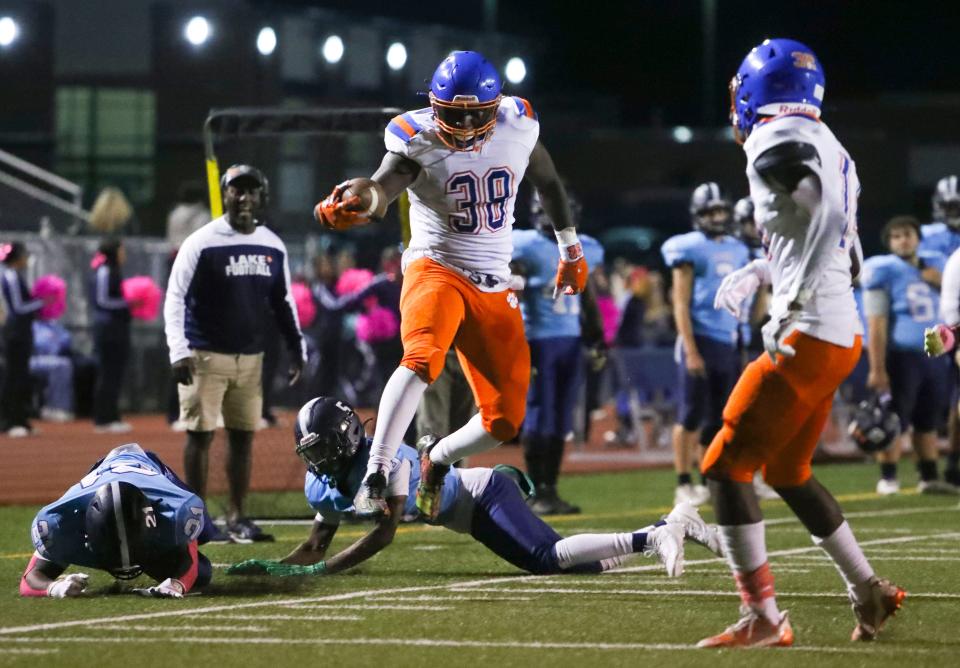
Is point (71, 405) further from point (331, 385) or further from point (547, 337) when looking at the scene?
point (547, 337)

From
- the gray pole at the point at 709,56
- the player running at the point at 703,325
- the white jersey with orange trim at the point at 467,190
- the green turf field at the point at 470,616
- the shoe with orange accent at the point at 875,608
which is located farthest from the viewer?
the gray pole at the point at 709,56

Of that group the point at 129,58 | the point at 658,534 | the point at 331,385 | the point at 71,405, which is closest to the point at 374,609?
the point at 658,534

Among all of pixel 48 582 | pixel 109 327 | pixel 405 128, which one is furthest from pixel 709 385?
pixel 109 327

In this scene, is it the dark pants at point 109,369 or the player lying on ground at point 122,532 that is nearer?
the player lying on ground at point 122,532

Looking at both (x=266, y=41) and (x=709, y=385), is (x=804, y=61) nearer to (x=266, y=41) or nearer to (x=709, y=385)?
(x=709, y=385)

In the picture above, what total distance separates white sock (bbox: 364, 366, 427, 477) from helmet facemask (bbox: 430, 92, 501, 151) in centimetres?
99

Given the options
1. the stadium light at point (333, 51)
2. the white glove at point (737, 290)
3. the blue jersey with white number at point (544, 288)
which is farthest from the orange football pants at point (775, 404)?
the stadium light at point (333, 51)

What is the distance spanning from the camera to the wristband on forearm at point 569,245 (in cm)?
819

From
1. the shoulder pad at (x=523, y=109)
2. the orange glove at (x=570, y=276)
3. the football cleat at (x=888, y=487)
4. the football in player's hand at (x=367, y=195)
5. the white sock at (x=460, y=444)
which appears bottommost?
the football cleat at (x=888, y=487)

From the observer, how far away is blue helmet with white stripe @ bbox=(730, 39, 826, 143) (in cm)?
629

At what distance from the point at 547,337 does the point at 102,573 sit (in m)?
4.28

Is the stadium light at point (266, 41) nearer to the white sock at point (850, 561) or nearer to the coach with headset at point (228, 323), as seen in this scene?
the coach with headset at point (228, 323)

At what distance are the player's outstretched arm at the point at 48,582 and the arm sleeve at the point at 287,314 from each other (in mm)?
2965

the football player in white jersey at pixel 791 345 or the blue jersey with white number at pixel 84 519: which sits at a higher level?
the football player in white jersey at pixel 791 345
